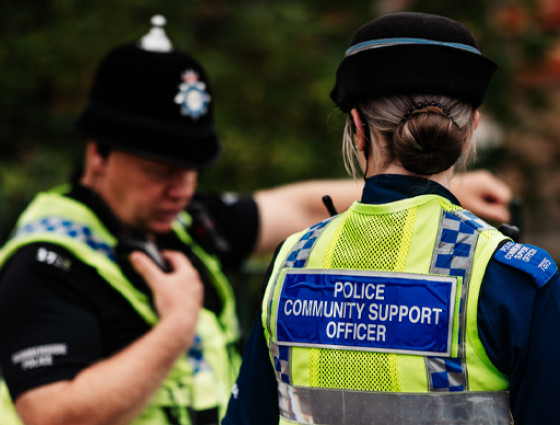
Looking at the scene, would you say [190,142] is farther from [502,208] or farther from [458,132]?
[458,132]

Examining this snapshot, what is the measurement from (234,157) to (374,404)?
10.2ft

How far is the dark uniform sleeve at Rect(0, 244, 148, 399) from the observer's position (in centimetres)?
204

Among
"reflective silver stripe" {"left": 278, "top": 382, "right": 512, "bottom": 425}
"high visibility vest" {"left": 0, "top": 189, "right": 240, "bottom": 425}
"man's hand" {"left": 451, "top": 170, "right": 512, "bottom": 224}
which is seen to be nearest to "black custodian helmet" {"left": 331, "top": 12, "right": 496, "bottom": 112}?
"reflective silver stripe" {"left": 278, "top": 382, "right": 512, "bottom": 425}

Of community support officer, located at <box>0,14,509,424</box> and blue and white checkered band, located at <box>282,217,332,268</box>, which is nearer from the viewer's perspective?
blue and white checkered band, located at <box>282,217,332,268</box>

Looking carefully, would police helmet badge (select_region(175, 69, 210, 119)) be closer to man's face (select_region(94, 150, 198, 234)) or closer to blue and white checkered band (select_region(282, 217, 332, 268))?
man's face (select_region(94, 150, 198, 234))

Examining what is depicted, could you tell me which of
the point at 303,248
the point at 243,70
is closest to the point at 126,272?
the point at 303,248

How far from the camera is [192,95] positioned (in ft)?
7.92

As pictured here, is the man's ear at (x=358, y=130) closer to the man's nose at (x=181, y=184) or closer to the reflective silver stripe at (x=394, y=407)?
the reflective silver stripe at (x=394, y=407)

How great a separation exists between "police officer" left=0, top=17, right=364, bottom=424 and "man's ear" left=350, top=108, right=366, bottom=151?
3.02 feet

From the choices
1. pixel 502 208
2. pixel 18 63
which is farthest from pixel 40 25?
pixel 502 208

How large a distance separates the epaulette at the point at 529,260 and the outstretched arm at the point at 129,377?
3.69 feet

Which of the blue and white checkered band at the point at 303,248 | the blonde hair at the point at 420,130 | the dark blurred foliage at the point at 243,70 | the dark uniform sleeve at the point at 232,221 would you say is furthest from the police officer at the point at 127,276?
the dark blurred foliage at the point at 243,70

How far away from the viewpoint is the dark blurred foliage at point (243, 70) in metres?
4.36

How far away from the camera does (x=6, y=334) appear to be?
6.86ft
